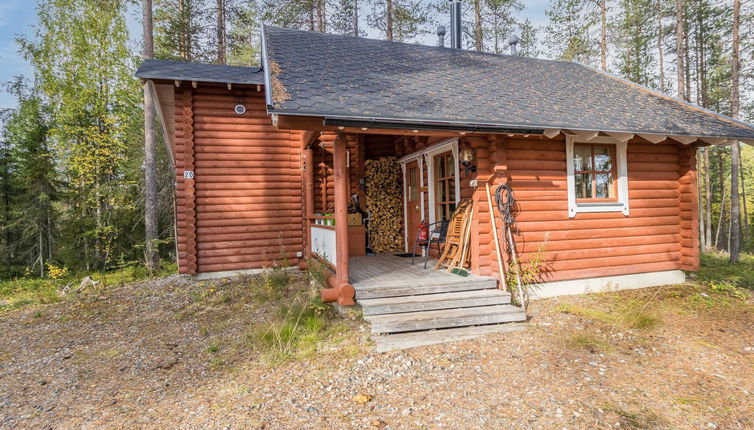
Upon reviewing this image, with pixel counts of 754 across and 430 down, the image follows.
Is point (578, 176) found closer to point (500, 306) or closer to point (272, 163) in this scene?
point (500, 306)

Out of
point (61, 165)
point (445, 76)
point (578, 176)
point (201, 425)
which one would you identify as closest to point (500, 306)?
point (578, 176)

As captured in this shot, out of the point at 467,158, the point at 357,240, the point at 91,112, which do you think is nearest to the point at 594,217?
the point at 467,158

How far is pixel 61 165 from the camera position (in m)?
12.2

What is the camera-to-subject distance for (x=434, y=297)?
4.86 meters

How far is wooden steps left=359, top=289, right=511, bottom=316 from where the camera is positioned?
453 cm

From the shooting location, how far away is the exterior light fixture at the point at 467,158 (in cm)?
559

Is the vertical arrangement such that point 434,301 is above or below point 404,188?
below

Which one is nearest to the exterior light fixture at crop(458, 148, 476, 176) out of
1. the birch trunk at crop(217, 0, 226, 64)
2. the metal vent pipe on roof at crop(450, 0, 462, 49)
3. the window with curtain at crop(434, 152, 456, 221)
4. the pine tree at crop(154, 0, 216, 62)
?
the window with curtain at crop(434, 152, 456, 221)

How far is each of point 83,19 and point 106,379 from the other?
47.7 feet

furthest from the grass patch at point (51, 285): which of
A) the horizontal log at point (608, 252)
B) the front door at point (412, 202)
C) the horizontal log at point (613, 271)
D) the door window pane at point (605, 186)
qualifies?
the door window pane at point (605, 186)

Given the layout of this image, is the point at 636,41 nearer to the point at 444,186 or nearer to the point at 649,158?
the point at 649,158

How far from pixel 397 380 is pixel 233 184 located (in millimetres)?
5779

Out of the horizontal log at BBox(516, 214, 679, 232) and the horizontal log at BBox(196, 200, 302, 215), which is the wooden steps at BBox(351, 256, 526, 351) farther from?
the horizontal log at BBox(196, 200, 302, 215)

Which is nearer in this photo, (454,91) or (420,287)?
(420,287)
